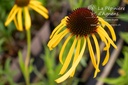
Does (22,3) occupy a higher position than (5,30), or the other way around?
(22,3)

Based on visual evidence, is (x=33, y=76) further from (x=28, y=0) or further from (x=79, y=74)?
(x=28, y=0)

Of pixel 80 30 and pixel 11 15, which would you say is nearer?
pixel 80 30

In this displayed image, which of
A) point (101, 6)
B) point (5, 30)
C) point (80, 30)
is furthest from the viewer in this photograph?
point (5, 30)

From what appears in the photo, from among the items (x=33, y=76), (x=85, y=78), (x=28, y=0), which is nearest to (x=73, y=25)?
(x=28, y=0)

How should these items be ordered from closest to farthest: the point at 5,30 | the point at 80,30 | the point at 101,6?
the point at 80,30 → the point at 101,6 → the point at 5,30

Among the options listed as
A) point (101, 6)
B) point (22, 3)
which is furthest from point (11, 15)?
point (101, 6)

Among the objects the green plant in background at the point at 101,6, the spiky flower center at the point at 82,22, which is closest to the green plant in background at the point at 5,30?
the green plant in background at the point at 101,6

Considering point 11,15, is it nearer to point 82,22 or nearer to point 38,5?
point 38,5

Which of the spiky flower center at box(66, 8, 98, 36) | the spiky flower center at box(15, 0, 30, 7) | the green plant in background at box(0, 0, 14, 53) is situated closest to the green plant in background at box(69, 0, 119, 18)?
the spiky flower center at box(66, 8, 98, 36)
